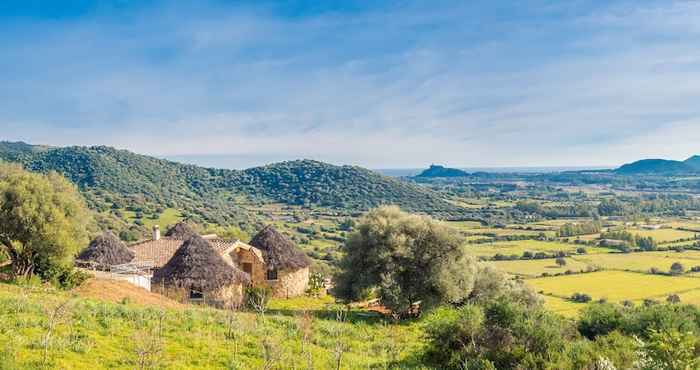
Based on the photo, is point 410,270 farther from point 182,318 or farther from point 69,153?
point 69,153

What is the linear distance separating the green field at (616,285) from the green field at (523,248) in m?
18.1

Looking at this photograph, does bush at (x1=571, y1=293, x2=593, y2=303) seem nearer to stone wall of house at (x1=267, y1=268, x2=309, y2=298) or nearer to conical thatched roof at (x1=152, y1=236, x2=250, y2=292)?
stone wall of house at (x1=267, y1=268, x2=309, y2=298)

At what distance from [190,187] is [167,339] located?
163169mm

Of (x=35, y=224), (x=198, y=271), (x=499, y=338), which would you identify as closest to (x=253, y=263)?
(x=198, y=271)

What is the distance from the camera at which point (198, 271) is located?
26188 mm

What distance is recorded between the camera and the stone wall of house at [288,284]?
33219mm

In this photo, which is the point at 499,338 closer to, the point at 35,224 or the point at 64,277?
the point at 64,277

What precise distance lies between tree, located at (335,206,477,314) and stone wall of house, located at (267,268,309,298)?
9.90 meters

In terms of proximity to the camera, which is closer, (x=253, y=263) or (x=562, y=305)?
(x=253, y=263)

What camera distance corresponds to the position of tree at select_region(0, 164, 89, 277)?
67.9 ft

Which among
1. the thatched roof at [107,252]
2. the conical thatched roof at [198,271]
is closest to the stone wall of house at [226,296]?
the conical thatched roof at [198,271]

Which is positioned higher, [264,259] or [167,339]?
[167,339]

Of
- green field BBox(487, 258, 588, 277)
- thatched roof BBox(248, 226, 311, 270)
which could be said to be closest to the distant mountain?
green field BBox(487, 258, 588, 277)

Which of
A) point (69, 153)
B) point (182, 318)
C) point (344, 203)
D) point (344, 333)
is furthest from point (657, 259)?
point (69, 153)
